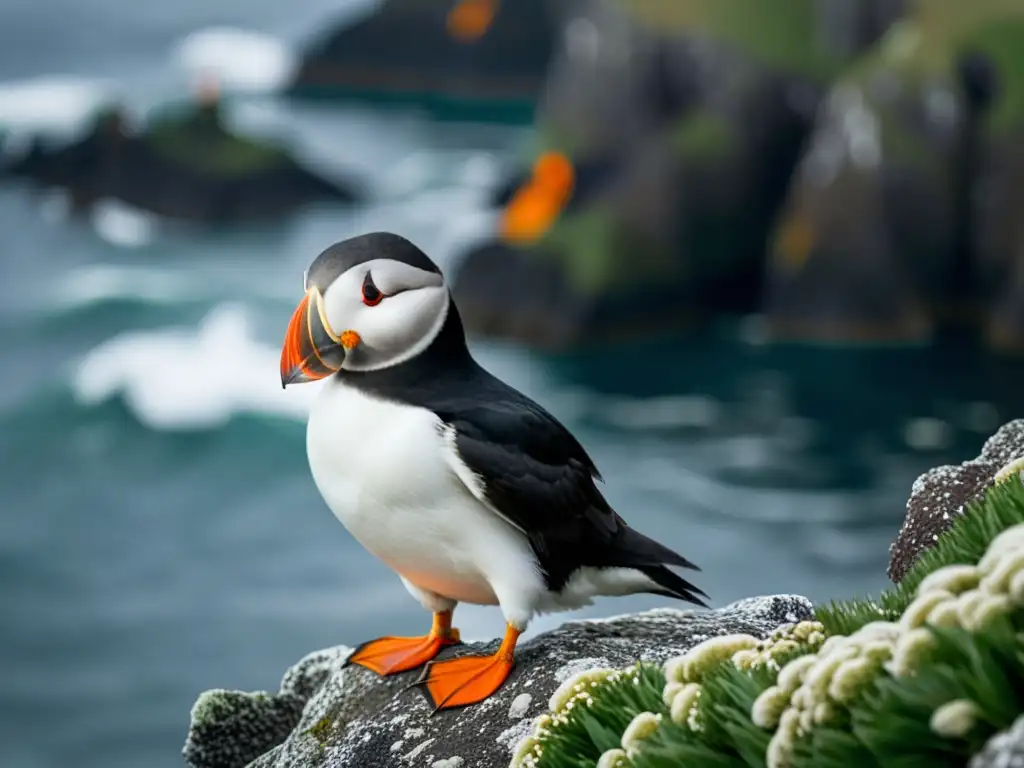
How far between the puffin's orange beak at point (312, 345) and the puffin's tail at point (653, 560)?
3.40 ft

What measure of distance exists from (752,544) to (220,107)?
38.4 feet

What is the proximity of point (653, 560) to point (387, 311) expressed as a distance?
1126mm

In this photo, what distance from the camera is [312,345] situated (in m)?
4.10

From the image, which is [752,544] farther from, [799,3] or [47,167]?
[47,167]

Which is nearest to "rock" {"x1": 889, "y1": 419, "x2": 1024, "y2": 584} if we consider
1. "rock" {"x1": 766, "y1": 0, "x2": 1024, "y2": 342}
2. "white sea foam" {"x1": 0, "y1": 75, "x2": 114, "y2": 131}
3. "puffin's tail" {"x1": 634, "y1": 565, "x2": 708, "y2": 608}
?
"puffin's tail" {"x1": 634, "y1": 565, "x2": 708, "y2": 608}

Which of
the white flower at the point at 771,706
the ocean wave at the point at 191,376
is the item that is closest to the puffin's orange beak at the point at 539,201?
the ocean wave at the point at 191,376

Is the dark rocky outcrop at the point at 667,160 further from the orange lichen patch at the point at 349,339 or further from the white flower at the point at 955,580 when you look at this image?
the white flower at the point at 955,580

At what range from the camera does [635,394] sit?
2083 centimetres

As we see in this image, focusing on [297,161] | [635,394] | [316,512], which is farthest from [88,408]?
[635,394]

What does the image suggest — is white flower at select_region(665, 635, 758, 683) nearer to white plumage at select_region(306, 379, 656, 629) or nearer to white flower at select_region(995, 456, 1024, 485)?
white flower at select_region(995, 456, 1024, 485)

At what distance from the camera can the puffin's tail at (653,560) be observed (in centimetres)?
441

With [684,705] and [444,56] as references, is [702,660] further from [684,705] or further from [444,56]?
[444,56]

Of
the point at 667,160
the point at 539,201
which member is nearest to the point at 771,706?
the point at 667,160

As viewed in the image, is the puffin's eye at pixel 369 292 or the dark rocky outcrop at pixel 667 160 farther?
the dark rocky outcrop at pixel 667 160
